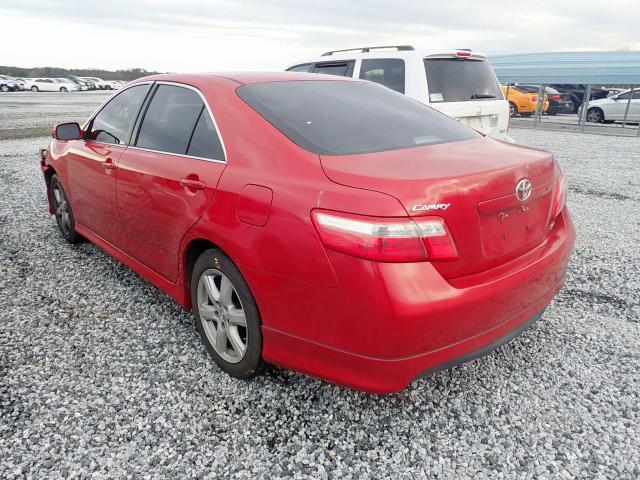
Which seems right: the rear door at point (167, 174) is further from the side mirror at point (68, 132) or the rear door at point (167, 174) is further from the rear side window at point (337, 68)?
the rear side window at point (337, 68)

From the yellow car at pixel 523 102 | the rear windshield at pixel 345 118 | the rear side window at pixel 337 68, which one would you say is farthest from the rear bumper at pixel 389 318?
the yellow car at pixel 523 102

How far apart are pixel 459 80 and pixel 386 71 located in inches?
39.0

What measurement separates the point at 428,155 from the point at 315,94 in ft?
2.90

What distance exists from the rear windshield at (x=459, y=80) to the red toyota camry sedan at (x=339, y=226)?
364 centimetres

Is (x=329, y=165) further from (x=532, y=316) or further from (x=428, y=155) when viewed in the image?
(x=532, y=316)

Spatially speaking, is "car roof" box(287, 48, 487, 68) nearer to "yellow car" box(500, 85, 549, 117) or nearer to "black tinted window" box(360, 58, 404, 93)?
"black tinted window" box(360, 58, 404, 93)

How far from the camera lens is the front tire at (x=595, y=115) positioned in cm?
2025

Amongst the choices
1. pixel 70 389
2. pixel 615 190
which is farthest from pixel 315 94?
pixel 615 190

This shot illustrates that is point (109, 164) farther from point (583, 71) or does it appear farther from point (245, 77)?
point (583, 71)

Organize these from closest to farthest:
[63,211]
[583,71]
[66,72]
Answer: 1. [63,211]
2. [583,71]
3. [66,72]

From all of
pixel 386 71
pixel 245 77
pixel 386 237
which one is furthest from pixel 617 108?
pixel 386 237

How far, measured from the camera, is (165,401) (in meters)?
2.55

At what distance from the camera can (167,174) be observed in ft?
9.44

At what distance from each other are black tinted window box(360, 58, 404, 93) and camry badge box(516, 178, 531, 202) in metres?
4.68
